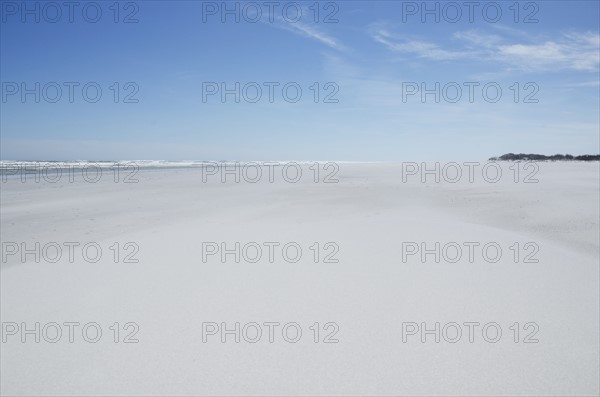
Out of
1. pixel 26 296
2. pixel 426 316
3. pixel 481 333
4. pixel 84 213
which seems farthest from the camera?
pixel 84 213

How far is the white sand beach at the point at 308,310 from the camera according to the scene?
2434 millimetres

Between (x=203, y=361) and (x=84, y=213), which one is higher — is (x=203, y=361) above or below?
below

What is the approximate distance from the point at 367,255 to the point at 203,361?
8.95ft

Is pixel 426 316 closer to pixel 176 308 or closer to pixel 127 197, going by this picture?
pixel 176 308

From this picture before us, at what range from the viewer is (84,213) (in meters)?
8.80

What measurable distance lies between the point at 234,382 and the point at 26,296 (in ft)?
8.49

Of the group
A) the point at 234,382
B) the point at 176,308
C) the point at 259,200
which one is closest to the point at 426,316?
the point at 234,382

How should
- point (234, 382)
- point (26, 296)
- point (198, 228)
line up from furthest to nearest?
point (198, 228) < point (26, 296) < point (234, 382)

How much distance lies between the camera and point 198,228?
22.4ft

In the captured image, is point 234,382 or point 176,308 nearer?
point 234,382

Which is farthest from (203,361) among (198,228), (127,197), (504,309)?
(127,197)

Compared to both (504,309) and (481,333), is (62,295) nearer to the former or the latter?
(481,333)

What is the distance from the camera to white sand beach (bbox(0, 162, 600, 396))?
7.98 feet

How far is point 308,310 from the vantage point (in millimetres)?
3318
